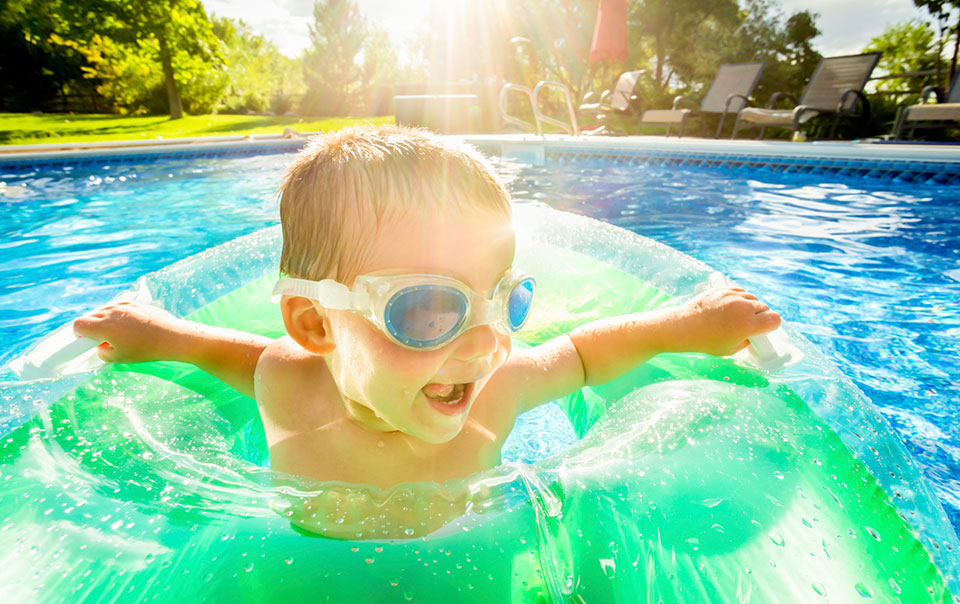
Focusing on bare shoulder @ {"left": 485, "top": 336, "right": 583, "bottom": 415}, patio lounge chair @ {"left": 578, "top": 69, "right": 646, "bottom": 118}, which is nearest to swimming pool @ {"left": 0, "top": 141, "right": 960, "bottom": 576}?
bare shoulder @ {"left": 485, "top": 336, "right": 583, "bottom": 415}

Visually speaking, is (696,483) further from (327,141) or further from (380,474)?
(327,141)

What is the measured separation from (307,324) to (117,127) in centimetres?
2102

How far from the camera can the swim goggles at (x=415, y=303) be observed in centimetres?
131

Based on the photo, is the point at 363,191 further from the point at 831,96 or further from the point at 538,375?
the point at 831,96

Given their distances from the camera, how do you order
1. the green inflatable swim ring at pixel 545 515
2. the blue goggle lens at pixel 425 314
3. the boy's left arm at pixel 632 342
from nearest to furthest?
the green inflatable swim ring at pixel 545 515 → the blue goggle lens at pixel 425 314 → the boy's left arm at pixel 632 342

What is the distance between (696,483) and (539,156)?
9297 mm

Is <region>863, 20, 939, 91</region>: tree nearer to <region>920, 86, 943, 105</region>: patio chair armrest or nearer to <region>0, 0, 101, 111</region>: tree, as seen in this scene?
<region>920, 86, 943, 105</region>: patio chair armrest

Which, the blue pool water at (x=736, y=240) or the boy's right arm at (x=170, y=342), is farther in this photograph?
the blue pool water at (x=736, y=240)

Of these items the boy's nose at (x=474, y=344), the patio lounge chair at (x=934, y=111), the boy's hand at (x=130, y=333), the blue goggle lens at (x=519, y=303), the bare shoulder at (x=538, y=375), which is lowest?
the bare shoulder at (x=538, y=375)

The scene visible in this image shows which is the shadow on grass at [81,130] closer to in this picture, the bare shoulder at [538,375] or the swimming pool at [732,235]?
the swimming pool at [732,235]

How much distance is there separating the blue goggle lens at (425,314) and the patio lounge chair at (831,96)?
1046 centimetres

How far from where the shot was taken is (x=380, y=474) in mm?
1675

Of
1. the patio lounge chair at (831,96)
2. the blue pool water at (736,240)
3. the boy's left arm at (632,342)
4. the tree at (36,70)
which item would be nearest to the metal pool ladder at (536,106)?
the blue pool water at (736,240)

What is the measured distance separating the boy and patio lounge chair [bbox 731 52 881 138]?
9996 millimetres
